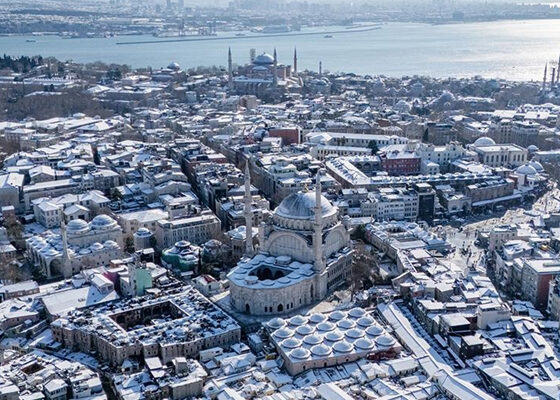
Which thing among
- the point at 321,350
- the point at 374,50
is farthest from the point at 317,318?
the point at 374,50

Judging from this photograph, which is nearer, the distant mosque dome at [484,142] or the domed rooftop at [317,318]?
the domed rooftop at [317,318]

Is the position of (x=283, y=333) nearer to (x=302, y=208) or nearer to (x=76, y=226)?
(x=302, y=208)

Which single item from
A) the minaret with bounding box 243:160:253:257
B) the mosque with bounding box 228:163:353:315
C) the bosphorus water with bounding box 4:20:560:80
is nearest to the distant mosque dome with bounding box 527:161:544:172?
the mosque with bounding box 228:163:353:315

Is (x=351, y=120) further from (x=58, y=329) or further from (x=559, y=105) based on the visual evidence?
(x=58, y=329)

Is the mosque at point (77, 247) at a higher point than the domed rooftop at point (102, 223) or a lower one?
lower

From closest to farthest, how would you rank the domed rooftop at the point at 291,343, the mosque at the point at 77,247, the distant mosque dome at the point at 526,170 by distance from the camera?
1. the domed rooftop at the point at 291,343
2. the mosque at the point at 77,247
3. the distant mosque dome at the point at 526,170

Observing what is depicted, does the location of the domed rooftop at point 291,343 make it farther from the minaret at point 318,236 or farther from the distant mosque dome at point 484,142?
the distant mosque dome at point 484,142

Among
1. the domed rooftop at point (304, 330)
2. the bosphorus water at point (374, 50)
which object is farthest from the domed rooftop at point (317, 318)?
the bosphorus water at point (374, 50)
